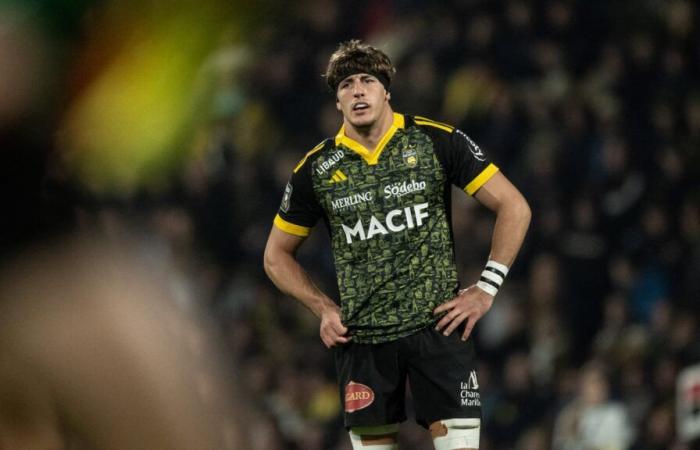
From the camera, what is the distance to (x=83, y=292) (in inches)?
47.1

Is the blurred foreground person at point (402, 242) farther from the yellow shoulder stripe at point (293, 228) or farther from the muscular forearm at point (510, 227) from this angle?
the yellow shoulder stripe at point (293, 228)

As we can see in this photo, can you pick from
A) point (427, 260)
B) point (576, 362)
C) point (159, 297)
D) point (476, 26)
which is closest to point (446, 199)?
point (427, 260)

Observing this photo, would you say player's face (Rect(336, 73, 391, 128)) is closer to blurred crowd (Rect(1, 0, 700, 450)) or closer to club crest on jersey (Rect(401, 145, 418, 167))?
club crest on jersey (Rect(401, 145, 418, 167))

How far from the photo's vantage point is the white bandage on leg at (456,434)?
15.8ft

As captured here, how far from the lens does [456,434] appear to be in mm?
4820

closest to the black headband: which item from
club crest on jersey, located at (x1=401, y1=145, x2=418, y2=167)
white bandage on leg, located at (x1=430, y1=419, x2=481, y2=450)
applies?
club crest on jersey, located at (x1=401, y1=145, x2=418, y2=167)

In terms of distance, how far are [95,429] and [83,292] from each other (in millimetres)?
135

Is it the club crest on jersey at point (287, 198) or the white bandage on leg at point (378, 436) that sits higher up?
the club crest on jersey at point (287, 198)

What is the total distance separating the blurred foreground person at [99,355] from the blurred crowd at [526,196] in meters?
7.42

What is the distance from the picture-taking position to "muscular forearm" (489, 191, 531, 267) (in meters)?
4.84

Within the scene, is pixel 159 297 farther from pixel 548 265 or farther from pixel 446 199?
pixel 548 265

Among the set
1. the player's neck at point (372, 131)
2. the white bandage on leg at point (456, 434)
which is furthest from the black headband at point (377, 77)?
the white bandage on leg at point (456, 434)

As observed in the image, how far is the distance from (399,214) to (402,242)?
0.37 feet

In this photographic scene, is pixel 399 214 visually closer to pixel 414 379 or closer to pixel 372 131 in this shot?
pixel 372 131
